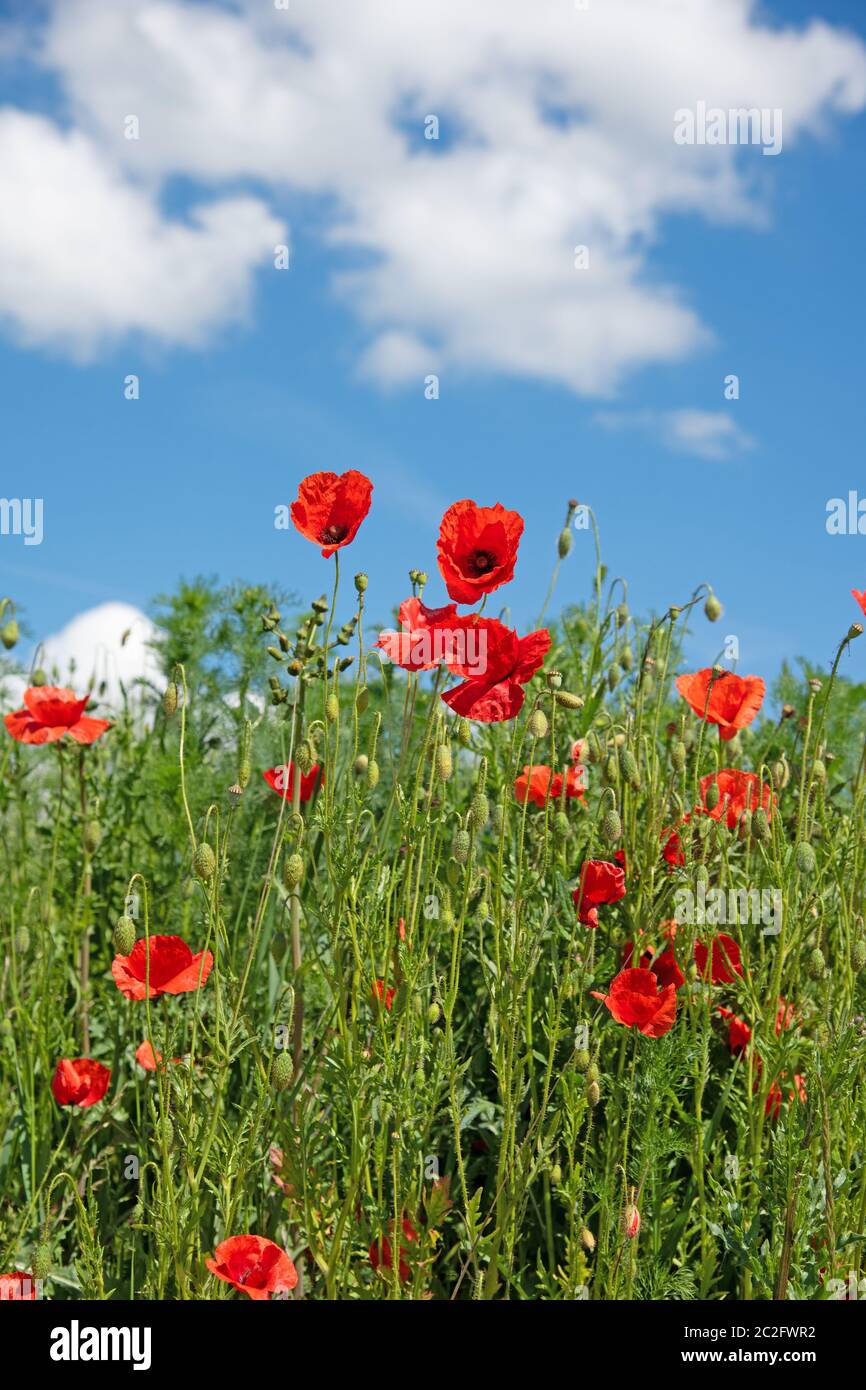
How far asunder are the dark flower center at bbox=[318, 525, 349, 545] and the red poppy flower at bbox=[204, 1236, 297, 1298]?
102cm

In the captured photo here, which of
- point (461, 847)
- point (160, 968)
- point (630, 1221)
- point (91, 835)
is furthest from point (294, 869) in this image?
point (91, 835)

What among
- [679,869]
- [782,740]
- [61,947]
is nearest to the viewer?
A: [679,869]

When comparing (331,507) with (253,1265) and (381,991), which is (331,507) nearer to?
(381,991)

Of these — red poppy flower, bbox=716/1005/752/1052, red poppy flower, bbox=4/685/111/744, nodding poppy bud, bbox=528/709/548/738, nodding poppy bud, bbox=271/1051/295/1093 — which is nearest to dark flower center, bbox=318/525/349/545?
nodding poppy bud, bbox=528/709/548/738

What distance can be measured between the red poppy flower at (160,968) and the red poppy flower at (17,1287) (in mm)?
478

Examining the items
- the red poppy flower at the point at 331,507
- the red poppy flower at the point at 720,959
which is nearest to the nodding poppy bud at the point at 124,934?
the red poppy flower at the point at 331,507

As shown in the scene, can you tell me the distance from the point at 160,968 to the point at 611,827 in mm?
781

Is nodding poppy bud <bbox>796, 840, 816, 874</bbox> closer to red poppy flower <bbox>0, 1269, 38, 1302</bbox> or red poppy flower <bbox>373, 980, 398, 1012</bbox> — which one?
red poppy flower <bbox>373, 980, 398, 1012</bbox>

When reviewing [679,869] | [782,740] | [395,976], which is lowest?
[395,976]

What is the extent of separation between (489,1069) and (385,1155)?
679mm

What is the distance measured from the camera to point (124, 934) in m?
1.81
